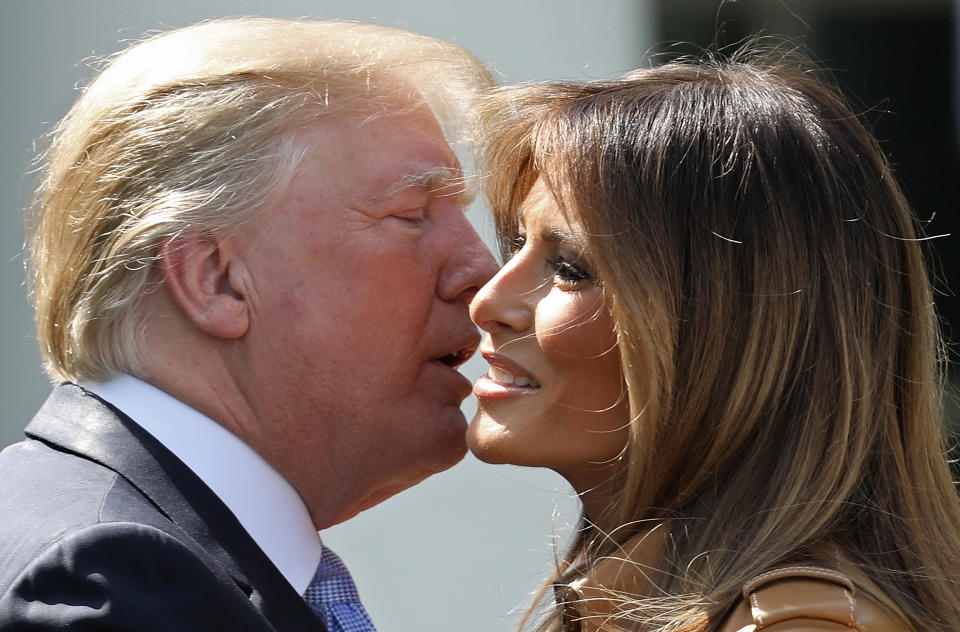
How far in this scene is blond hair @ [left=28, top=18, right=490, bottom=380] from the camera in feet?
7.24

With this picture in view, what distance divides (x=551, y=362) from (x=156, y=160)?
0.78 metres

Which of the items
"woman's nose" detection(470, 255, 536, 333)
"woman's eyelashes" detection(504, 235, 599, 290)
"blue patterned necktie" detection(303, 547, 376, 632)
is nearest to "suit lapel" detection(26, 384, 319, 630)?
"blue patterned necktie" detection(303, 547, 376, 632)

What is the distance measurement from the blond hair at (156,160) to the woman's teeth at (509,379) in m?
0.53

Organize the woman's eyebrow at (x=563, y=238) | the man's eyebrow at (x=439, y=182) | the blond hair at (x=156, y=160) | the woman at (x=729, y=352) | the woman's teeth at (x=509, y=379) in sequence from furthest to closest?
the man's eyebrow at (x=439, y=182) → the blond hair at (x=156, y=160) → the woman's teeth at (x=509, y=379) → the woman's eyebrow at (x=563, y=238) → the woman at (x=729, y=352)

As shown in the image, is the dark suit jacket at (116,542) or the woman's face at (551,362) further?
the woman's face at (551,362)

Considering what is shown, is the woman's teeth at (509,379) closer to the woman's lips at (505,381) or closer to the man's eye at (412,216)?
the woman's lips at (505,381)

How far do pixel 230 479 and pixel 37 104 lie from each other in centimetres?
271

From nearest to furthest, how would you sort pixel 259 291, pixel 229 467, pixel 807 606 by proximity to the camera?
pixel 807 606
pixel 229 467
pixel 259 291

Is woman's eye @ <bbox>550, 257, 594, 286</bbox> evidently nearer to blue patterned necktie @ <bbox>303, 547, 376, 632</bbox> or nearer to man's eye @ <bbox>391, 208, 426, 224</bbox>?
man's eye @ <bbox>391, 208, 426, 224</bbox>

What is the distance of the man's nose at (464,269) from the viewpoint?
2.43 m

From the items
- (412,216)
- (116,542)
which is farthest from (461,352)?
(116,542)

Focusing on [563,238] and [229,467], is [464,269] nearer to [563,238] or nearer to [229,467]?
[563,238]

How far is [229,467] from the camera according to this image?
7.08 feet

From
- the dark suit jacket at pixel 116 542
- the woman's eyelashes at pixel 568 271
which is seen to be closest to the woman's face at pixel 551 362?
the woman's eyelashes at pixel 568 271
